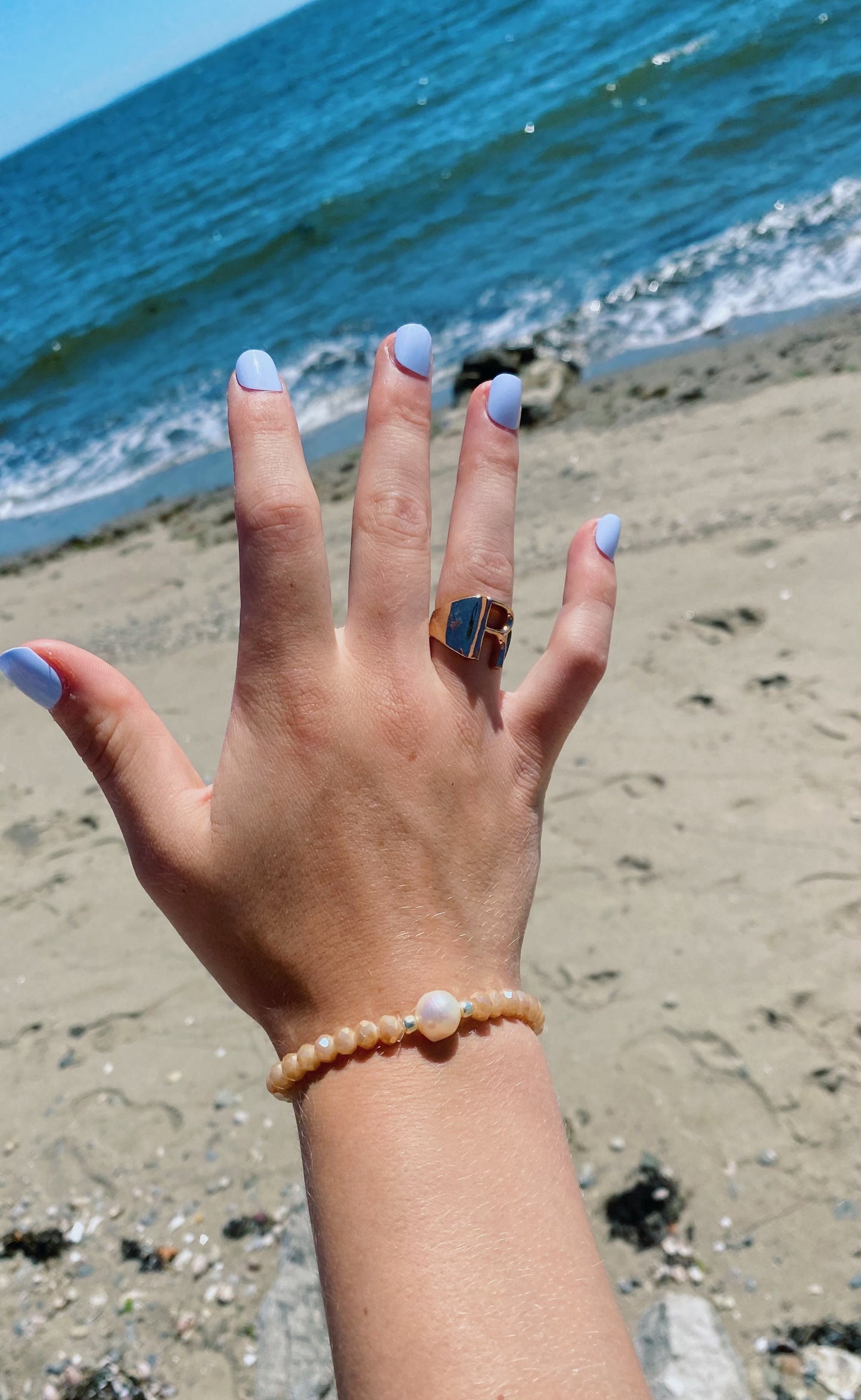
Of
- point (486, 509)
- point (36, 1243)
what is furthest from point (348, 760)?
point (36, 1243)

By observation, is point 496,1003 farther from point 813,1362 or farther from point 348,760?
point 813,1362

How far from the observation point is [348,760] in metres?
1.40

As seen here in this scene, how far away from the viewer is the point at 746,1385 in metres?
2.02

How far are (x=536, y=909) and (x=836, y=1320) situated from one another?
4.61ft

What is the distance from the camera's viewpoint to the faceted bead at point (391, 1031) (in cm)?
118

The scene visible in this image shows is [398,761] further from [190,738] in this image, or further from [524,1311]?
[190,738]

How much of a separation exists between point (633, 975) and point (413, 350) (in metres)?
2.06

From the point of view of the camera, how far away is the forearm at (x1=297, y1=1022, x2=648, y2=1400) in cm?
96

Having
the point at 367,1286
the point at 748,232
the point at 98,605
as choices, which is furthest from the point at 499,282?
the point at 367,1286

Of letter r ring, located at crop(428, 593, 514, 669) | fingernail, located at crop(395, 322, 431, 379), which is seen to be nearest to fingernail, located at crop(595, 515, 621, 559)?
letter r ring, located at crop(428, 593, 514, 669)

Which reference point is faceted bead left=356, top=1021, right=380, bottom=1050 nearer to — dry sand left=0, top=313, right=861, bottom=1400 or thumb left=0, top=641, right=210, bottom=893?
thumb left=0, top=641, right=210, bottom=893

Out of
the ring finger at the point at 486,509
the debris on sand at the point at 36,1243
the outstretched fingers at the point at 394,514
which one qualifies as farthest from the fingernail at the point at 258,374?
the debris on sand at the point at 36,1243

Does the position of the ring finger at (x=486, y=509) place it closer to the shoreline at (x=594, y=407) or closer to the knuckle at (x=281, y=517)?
the knuckle at (x=281, y=517)

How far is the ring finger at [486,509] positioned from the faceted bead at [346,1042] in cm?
57
